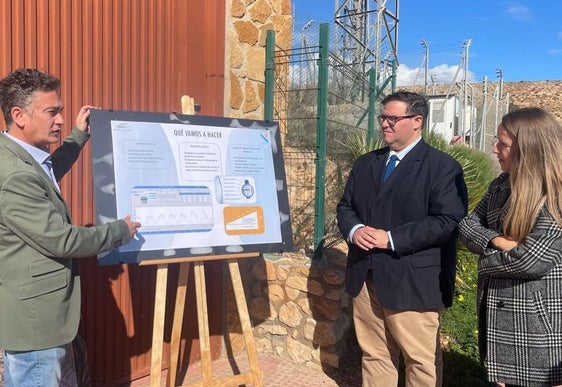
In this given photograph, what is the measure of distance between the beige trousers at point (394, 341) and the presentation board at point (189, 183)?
662 mm

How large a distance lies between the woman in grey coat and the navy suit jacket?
55 centimetres

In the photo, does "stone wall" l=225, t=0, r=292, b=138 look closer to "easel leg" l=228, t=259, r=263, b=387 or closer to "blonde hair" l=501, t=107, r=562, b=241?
"easel leg" l=228, t=259, r=263, b=387

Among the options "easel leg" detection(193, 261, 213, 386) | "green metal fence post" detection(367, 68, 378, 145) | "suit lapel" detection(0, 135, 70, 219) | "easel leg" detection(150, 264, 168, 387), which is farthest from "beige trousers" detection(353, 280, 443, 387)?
"green metal fence post" detection(367, 68, 378, 145)

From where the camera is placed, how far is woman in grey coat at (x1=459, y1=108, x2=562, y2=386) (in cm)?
211

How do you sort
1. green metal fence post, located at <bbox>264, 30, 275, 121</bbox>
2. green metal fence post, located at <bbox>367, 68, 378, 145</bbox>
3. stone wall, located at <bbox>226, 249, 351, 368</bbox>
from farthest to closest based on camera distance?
green metal fence post, located at <bbox>367, 68, 378, 145</bbox>
green metal fence post, located at <bbox>264, 30, 275, 121</bbox>
stone wall, located at <bbox>226, 249, 351, 368</bbox>

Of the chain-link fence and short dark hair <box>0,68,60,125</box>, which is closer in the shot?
short dark hair <box>0,68,60,125</box>

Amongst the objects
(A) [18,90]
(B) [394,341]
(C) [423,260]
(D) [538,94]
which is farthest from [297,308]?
(D) [538,94]

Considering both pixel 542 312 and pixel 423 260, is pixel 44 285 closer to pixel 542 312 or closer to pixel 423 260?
pixel 423 260

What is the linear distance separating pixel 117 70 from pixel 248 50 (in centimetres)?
132

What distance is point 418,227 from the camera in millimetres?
2826

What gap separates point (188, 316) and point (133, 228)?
1.70m

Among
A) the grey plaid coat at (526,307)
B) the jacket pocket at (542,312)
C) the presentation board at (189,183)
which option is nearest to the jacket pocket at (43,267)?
the presentation board at (189,183)

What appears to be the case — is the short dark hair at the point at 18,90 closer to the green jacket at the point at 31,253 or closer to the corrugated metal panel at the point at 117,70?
the green jacket at the point at 31,253

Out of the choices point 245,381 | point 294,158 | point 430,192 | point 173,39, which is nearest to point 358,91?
point 294,158
